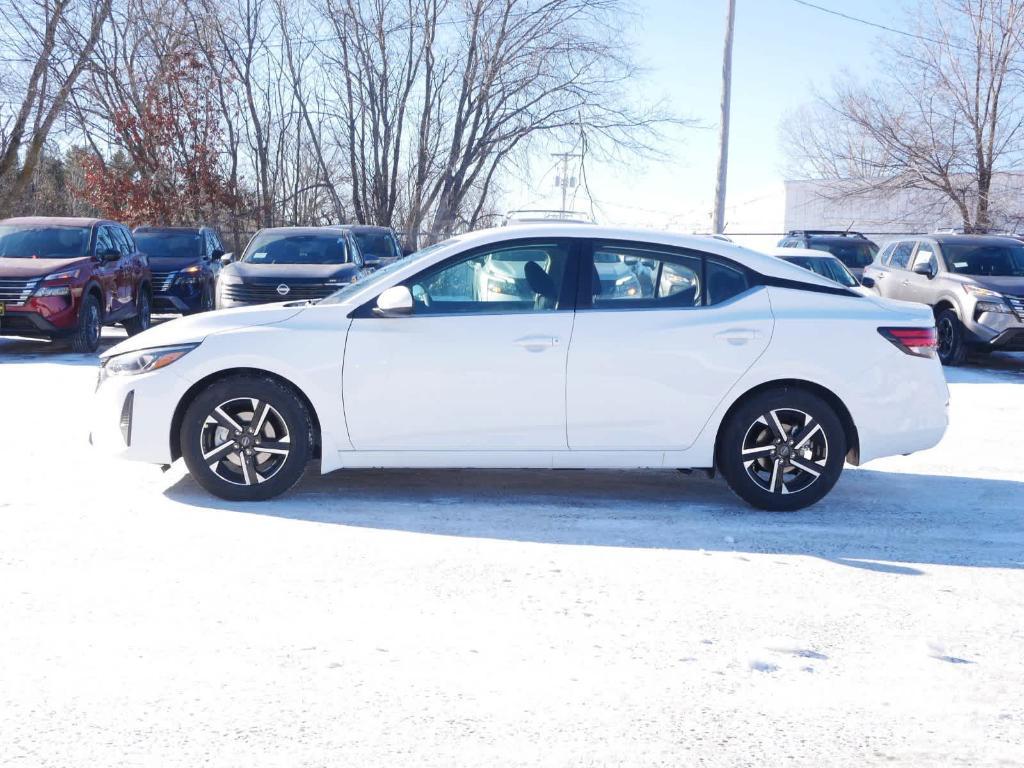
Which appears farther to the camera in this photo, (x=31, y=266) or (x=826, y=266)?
(x=826, y=266)

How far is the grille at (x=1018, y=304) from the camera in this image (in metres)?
13.8

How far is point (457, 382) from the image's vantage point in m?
6.09

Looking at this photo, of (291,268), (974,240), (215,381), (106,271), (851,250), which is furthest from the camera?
(851,250)

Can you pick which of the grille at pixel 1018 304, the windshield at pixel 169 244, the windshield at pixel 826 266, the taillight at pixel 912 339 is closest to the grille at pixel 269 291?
the windshield at pixel 169 244

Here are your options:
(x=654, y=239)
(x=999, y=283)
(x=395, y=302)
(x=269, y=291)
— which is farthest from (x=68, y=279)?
(x=999, y=283)

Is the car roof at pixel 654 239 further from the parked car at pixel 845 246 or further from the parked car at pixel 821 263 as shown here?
the parked car at pixel 845 246

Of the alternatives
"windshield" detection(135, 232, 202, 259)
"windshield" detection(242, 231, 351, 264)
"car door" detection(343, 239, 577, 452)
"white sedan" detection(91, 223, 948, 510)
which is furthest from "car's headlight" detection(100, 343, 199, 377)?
"windshield" detection(135, 232, 202, 259)

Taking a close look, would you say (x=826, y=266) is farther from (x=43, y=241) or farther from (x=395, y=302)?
(x=395, y=302)

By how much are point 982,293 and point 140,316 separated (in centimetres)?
1197

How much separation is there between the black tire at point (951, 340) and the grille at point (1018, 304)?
674mm

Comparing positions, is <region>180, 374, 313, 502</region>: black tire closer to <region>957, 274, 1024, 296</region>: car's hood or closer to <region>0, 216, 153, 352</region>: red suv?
<region>0, 216, 153, 352</region>: red suv

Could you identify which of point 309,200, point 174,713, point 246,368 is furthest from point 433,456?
point 309,200

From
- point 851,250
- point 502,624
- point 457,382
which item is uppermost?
point 851,250

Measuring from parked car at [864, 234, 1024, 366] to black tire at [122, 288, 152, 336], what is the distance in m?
11.2
